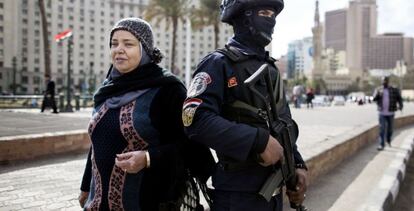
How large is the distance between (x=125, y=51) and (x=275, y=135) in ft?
3.08

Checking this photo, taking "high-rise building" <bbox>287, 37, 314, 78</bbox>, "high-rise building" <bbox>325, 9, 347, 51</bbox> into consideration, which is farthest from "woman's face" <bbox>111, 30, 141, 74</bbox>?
"high-rise building" <bbox>325, 9, 347, 51</bbox>

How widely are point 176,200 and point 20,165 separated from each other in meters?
4.37

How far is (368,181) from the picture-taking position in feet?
20.6

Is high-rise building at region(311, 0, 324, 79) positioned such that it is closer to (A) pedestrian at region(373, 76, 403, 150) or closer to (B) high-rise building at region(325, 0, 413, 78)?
(B) high-rise building at region(325, 0, 413, 78)

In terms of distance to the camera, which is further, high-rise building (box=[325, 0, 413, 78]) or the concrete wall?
high-rise building (box=[325, 0, 413, 78])

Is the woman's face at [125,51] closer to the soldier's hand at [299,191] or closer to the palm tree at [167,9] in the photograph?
the soldier's hand at [299,191]

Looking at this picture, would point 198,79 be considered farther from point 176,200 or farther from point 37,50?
point 37,50

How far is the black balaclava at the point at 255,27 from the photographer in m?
2.05

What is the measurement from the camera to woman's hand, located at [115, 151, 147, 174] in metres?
2.02

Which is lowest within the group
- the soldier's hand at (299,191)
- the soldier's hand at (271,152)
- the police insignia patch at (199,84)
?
the soldier's hand at (299,191)

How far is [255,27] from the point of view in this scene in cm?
204

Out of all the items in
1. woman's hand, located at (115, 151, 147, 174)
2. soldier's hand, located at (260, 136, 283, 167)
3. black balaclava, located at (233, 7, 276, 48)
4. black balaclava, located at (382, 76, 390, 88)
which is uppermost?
black balaclava, located at (233, 7, 276, 48)

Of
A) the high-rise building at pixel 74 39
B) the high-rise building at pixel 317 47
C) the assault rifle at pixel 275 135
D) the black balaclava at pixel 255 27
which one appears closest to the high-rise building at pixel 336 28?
the high-rise building at pixel 317 47

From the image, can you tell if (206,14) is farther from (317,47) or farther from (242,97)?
(317,47)
